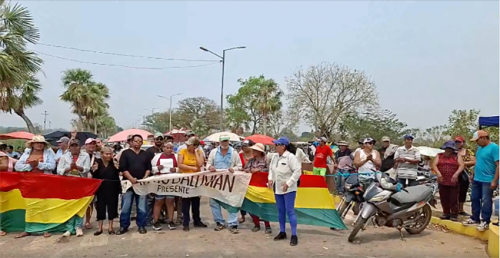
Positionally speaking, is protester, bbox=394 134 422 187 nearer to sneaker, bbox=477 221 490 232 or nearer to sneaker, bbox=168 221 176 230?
sneaker, bbox=477 221 490 232

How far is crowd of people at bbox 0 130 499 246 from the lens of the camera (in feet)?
21.7

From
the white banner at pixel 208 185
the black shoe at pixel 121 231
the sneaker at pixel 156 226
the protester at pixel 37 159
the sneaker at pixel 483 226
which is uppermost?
the protester at pixel 37 159

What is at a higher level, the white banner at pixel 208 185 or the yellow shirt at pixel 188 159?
the yellow shirt at pixel 188 159

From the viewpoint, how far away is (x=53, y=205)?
696cm

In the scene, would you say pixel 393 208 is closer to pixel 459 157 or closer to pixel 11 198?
pixel 459 157

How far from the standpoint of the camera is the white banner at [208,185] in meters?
7.31

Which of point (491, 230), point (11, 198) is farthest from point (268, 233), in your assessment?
point (11, 198)

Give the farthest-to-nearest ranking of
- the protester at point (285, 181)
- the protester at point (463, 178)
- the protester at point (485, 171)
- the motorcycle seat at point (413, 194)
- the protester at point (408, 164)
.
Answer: the protester at point (463, 178) → the protester at point (408, 164) → the motorcycle seat at point (413, 194) → the protester at point (485, 171) → the protester at point (285, 181)

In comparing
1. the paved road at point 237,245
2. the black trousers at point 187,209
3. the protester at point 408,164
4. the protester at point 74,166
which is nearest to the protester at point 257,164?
the paved road at point 237,245

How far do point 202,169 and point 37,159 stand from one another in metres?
2.86

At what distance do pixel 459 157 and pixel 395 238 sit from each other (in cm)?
212

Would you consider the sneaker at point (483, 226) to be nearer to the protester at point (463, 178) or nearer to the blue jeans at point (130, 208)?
the protester at point (463, 178)

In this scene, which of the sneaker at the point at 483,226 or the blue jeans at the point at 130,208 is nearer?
the sneaker at the point at 483,226

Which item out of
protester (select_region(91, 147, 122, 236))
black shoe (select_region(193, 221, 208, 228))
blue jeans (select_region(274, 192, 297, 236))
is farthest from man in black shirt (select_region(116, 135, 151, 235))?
blue jeans (select_region(274, 192, 297, 236))
